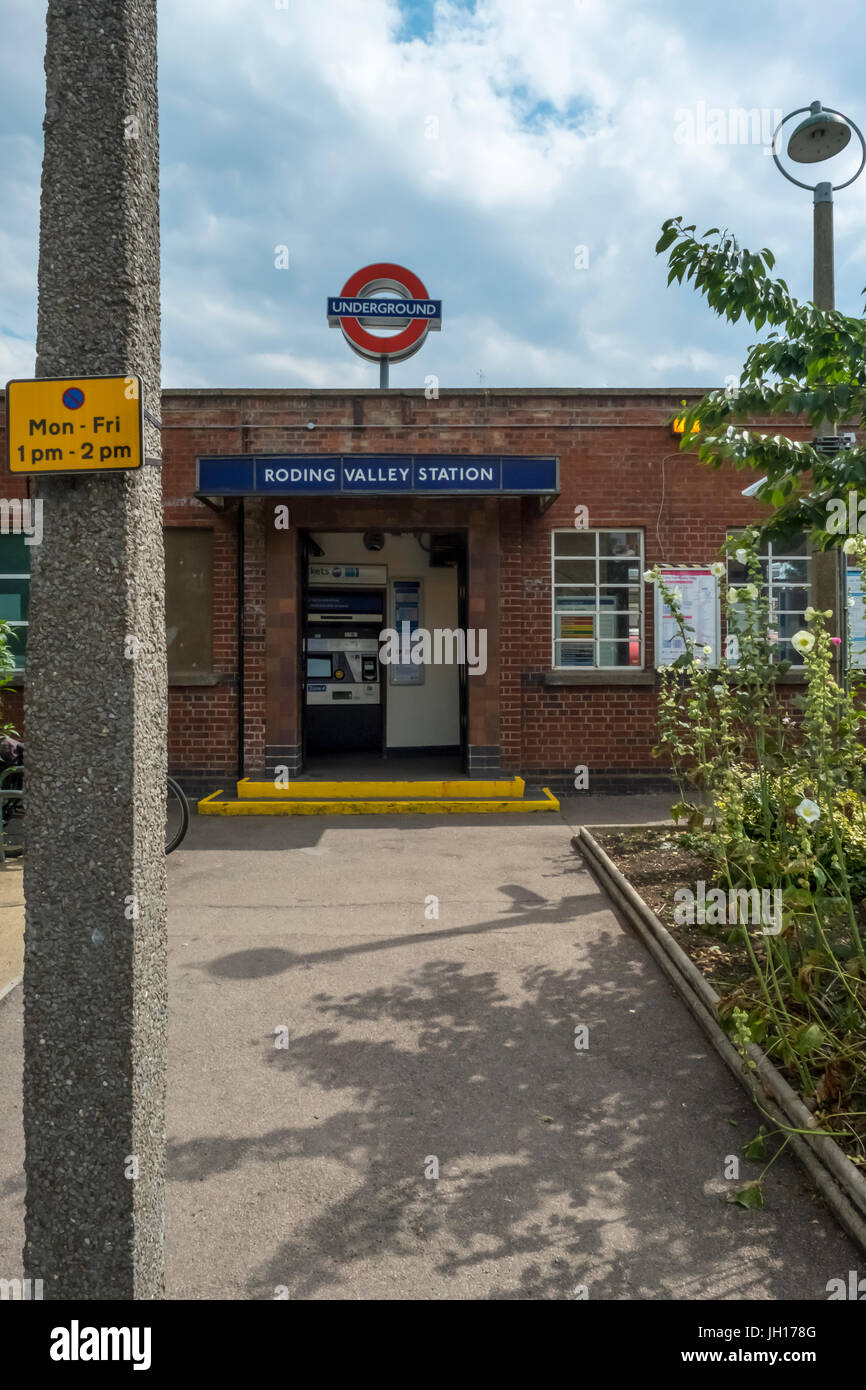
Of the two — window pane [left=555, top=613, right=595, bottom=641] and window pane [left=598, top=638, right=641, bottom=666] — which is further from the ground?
window pane [left=555, top=613, right=595, bottom=641]

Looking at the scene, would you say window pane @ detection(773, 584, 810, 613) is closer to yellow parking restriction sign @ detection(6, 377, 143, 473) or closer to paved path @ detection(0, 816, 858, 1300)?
paved path @ detection(0, 816, 858, 1300)

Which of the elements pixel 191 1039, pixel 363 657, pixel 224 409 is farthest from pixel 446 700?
pixel 191 1039

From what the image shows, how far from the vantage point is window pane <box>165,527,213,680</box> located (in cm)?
1056

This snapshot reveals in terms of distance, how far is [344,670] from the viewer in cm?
1350

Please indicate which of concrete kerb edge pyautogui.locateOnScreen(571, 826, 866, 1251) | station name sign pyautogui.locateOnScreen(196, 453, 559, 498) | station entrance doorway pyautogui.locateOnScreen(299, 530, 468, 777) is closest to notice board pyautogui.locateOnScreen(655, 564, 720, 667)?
station name sign pyautogui.locateOnScreen(196, 453, 559, 498)

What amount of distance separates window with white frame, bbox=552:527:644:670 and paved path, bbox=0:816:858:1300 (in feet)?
16.0

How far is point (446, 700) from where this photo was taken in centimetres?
1345

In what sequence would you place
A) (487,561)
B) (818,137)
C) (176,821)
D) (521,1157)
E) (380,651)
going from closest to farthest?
1. (521,1157)
2. (818,137)
3. (176,821)
4. (487,561)
5. (380,651)

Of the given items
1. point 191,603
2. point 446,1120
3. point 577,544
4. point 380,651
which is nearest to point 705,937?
point 446,1120

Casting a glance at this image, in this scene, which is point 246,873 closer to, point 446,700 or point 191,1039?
point 191,1039

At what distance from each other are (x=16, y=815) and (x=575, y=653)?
6.62m

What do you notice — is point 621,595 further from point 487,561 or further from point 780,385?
point 780,385

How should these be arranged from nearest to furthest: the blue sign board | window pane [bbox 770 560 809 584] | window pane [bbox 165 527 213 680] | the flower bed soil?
1. the flower bed soil
2. window pane [bbox 165 527 213 680]
3. window pane [bbox 770 560 809 584]
4. the blue sign board

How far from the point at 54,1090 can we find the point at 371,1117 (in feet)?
6.25
